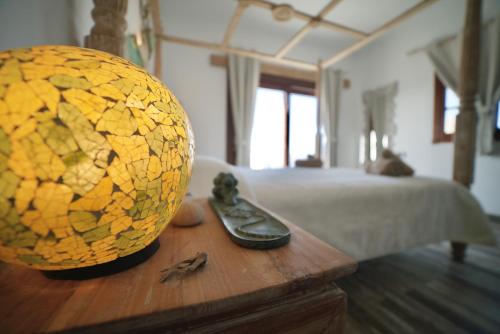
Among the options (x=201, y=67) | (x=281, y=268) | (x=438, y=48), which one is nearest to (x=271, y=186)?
(x=281, y=268)

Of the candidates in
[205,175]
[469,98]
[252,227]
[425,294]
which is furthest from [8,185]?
[469,98]

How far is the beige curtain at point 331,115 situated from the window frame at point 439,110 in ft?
4.72

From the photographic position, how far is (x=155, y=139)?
0.80ft

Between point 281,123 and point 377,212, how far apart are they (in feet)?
9.31

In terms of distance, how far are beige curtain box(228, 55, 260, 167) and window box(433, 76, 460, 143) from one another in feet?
9.09

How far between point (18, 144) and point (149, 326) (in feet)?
0.71

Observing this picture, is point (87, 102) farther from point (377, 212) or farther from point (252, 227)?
point (377, 212)

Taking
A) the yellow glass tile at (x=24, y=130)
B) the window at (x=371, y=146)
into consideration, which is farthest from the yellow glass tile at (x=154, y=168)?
the window at (x=371, y=146)

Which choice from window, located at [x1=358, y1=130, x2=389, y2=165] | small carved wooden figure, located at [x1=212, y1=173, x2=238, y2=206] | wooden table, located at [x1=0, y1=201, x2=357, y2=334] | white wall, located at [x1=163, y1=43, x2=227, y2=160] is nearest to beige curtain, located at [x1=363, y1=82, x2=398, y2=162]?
window, located at [x1=358, y1=130, x2=389, y2=165]

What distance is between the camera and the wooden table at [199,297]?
0.21 metres

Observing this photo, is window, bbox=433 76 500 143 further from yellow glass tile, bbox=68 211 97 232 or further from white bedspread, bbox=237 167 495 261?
yellow glass tile, bbox=68 211 97 232

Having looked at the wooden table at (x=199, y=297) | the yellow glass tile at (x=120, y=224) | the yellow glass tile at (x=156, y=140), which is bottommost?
the wooden table at (x=199, y=297)

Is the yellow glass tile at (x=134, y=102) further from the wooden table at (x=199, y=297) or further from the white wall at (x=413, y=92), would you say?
the white wall at (x=413, y=92)

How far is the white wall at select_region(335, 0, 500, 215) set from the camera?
2738 millimetres
